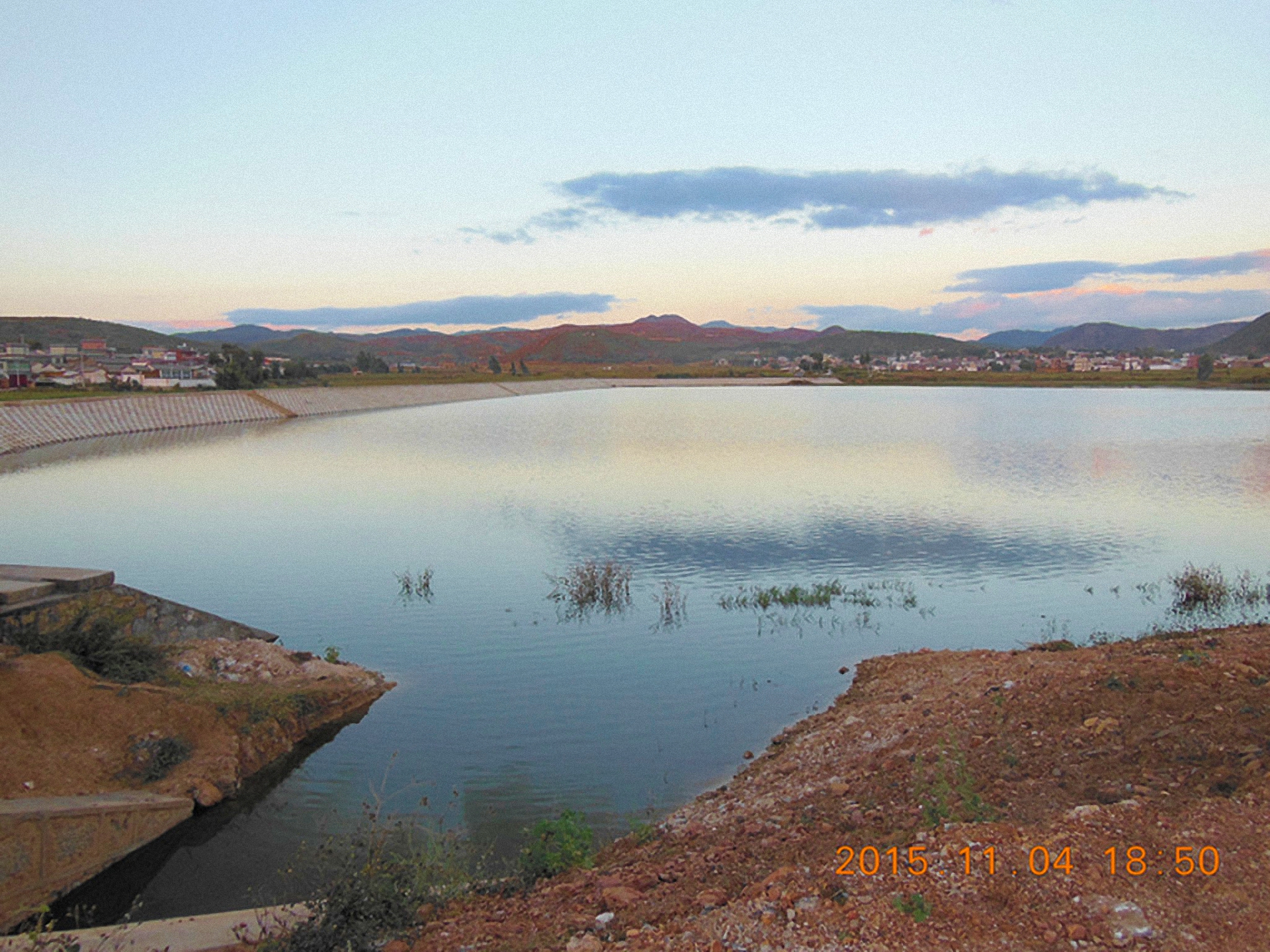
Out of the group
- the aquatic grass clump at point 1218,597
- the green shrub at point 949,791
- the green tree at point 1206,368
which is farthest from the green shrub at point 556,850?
the green tree at point 1206,368

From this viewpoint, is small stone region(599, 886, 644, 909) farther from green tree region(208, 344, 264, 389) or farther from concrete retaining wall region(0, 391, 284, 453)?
green tree region(208, 344, 264, 389)

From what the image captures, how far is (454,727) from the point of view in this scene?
1027 centimetres

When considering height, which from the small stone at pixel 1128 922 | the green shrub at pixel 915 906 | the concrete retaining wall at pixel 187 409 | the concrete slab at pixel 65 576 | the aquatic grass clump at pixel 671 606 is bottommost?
the aquatic grass clump at pixel 671 606

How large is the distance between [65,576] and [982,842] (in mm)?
10478

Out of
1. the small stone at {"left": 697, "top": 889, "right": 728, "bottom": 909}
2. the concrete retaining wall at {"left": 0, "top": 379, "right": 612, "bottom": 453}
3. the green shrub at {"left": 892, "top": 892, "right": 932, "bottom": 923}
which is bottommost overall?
the small stone at {"left": 697, "top": 889, "right": 728, "bottom": 909}

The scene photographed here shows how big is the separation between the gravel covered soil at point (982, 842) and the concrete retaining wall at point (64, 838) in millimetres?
3203

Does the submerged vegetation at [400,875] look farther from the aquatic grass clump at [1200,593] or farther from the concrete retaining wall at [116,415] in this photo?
the concrete retaining wall at [116,415]

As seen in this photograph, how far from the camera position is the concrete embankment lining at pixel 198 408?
47031 mm

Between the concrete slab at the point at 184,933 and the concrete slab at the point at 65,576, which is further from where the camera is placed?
the concrete slab at the point at 65,576

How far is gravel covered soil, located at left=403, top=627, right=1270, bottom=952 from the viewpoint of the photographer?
4477 millimetres

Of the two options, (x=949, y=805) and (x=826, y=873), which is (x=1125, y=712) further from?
(x=826, y=873)

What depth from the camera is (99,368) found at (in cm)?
11069

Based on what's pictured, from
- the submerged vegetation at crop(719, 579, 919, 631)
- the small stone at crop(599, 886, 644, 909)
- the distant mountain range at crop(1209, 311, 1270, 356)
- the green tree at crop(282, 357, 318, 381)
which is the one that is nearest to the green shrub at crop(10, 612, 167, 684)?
the small stone at crop(599, 886, 644, 909)

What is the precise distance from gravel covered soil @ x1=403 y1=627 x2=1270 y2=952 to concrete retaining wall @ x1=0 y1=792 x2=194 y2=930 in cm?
320
